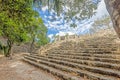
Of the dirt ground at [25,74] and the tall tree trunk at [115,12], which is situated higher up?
the tall tree trunk at [115,12]

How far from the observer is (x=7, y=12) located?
7.90 metres

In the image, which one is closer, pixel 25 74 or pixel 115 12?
pixel 115 12

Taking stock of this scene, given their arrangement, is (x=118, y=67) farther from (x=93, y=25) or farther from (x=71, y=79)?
(x=93, y=25)

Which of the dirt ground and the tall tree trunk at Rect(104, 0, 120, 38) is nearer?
the tall tree trunk at Rect(104, 0, 120, 38)

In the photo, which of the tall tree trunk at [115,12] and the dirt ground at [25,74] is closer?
the tall tree trunk at [115,12]

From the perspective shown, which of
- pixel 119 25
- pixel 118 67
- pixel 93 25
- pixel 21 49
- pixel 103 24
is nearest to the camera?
pixel 119 25

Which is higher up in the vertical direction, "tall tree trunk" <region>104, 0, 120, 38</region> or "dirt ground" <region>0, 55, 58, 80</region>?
"tall tree trunk" <region>104, 0, 120, 38</region>

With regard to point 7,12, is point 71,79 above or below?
below

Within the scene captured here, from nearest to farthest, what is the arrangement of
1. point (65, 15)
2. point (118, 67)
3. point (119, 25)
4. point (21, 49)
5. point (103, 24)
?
point (119, 25)
point (118, 67)
point (65, 15)
point (21, 49)
point (103, 24)

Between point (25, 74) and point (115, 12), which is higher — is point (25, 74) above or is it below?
below

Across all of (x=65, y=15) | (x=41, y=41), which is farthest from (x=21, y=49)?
(x=65, y=15)

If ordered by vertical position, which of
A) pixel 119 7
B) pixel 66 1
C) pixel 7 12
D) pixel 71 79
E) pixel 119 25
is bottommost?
pixel 71 79

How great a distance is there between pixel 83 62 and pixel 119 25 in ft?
22.7

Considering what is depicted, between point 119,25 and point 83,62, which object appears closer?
point 119,25
